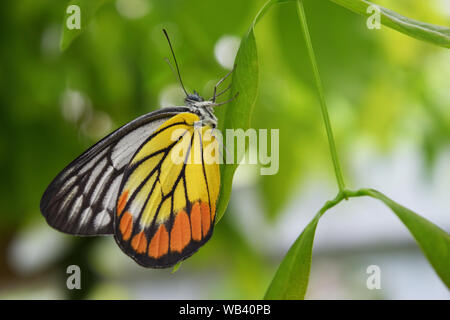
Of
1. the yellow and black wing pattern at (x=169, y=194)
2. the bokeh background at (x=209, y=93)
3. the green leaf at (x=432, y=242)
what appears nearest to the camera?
the green leaf at (x=432, y=242)

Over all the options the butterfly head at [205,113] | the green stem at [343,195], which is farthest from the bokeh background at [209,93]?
the green stem at [343,195]

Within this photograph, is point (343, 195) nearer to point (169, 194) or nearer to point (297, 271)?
point (297, 271)

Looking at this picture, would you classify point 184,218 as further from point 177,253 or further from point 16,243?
point 16,243

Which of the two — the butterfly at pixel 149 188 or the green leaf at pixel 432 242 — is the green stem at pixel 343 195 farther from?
the butterfly at pixel 149 188

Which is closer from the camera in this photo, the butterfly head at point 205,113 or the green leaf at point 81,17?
the green leaf at point 81,17

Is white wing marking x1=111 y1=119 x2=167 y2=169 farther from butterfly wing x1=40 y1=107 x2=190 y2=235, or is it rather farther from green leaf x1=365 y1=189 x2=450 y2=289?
green leaf x1=365 y1=189 x2=450 y2=289

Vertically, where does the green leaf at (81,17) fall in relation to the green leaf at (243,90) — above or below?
above

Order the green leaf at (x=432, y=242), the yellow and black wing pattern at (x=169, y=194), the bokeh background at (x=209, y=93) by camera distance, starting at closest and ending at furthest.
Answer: the green leaf at (x=432, y=242)
the yellow and black wing pattern at (x=169, y=194)
the bokeh background at (x=209, y=93)

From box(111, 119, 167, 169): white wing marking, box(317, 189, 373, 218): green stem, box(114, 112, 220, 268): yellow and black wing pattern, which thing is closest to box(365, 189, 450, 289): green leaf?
box(317, 189, 373, 218): green stem
